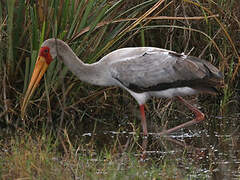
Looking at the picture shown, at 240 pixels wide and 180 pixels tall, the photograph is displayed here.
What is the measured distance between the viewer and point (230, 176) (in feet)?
16.5

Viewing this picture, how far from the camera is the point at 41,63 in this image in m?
6.15

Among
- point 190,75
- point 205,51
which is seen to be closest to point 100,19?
point 190,75

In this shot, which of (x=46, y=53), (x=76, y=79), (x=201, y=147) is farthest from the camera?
(x=76, y=79)

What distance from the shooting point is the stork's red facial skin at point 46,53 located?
608 cm

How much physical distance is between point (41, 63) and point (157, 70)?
1.13 meters

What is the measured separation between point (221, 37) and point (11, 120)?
2655 mm

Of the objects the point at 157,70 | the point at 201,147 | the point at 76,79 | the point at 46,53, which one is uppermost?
the point at 46,53

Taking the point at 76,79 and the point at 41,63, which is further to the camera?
the point at 76,79

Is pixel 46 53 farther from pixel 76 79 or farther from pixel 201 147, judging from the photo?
pixel 201 147

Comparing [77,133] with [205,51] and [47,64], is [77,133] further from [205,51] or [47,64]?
[205,51]

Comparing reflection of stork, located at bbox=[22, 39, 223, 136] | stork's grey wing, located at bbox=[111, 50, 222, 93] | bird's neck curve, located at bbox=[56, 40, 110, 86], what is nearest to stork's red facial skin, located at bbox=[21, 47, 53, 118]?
reflection of stork, located at bbox=[22, 39, 223, 136]

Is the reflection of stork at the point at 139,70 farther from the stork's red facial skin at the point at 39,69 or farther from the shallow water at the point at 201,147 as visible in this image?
the shallow water at the point at 201,147

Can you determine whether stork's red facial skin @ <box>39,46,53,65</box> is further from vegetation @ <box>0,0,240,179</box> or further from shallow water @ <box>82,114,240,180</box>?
shallow water @ <box>82,114,240,180</box>

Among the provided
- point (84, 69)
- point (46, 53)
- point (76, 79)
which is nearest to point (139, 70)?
point (84, 69)
